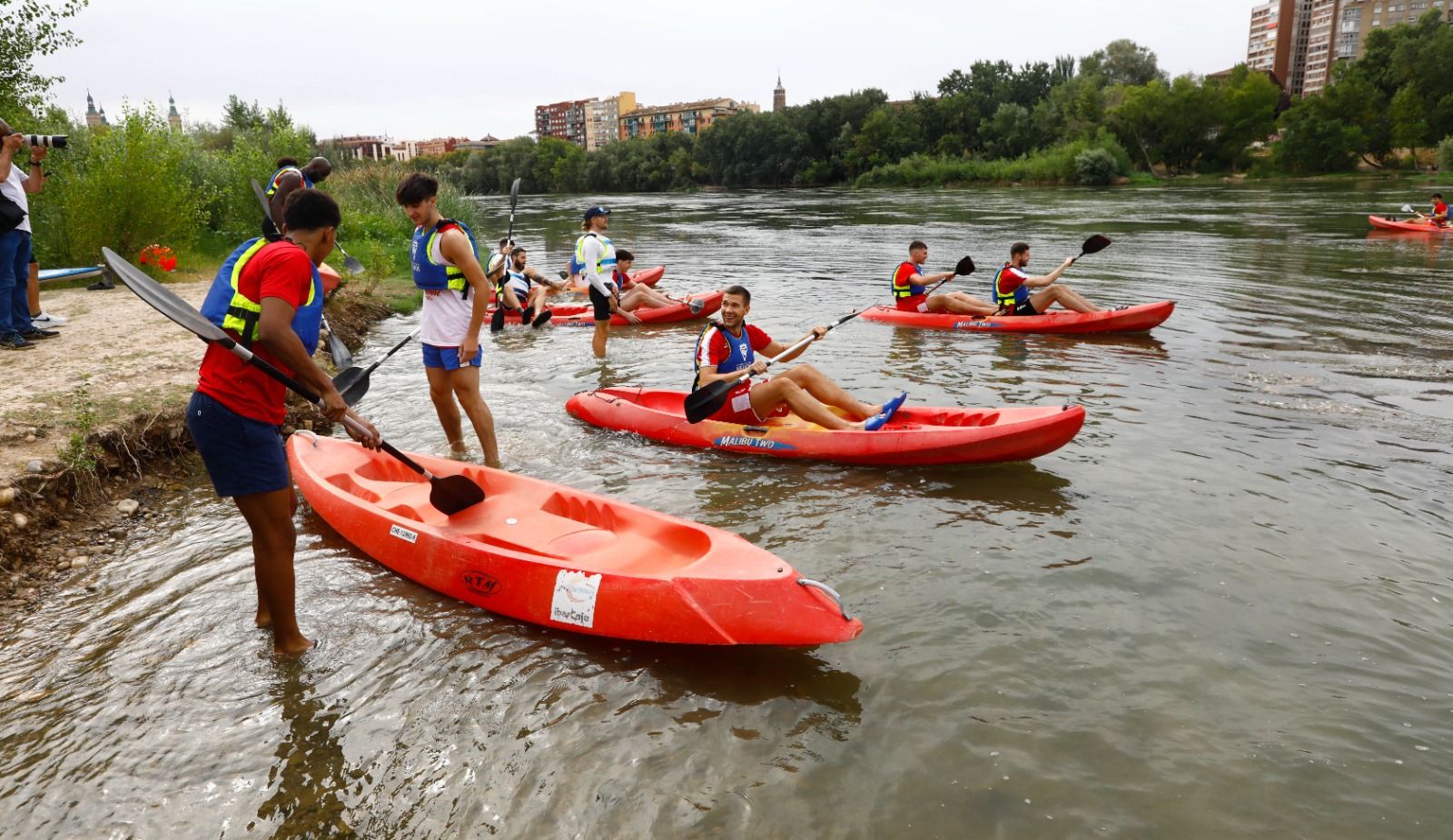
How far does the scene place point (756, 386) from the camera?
21.1 feet

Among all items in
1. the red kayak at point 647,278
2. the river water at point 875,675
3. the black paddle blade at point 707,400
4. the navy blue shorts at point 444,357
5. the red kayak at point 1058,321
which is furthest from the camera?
the red kayak at point 647,278

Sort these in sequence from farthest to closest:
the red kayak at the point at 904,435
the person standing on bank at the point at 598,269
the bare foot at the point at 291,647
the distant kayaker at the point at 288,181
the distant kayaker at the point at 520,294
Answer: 1. the distant kayaker at the point at 520,294
2. the person standing on bank at the point at 598,269
3. the distant kayaker at the point at 288,181
4. the red kayak at the point at 904,435
5. the bare foot at the point at 291,647

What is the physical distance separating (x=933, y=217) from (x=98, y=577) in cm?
2853

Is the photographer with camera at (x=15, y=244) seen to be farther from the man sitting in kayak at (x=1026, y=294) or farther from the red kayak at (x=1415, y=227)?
the red kayak at (x=1415, y=227)

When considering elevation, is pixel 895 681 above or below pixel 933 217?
below

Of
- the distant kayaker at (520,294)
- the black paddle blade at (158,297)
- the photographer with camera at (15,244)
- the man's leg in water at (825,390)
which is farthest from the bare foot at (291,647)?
the distant kayaker at (520,294)

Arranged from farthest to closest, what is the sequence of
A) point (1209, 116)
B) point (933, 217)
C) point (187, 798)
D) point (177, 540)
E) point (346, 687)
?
point (1209, 116), point (933, 217), point (177, 540), point (346, 687), point (187, 798)

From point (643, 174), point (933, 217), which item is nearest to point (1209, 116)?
point (933, 217)

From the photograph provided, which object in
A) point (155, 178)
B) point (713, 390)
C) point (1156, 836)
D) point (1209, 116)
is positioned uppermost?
point (1209, 116)

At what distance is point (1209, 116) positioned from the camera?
49.6 m

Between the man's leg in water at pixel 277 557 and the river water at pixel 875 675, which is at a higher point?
the man's leg in water at pixel 277 557

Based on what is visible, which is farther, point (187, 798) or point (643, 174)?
point (643, 174)

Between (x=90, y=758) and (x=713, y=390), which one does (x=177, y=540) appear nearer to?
(x=90, y=758)

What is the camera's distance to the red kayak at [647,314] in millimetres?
12172
